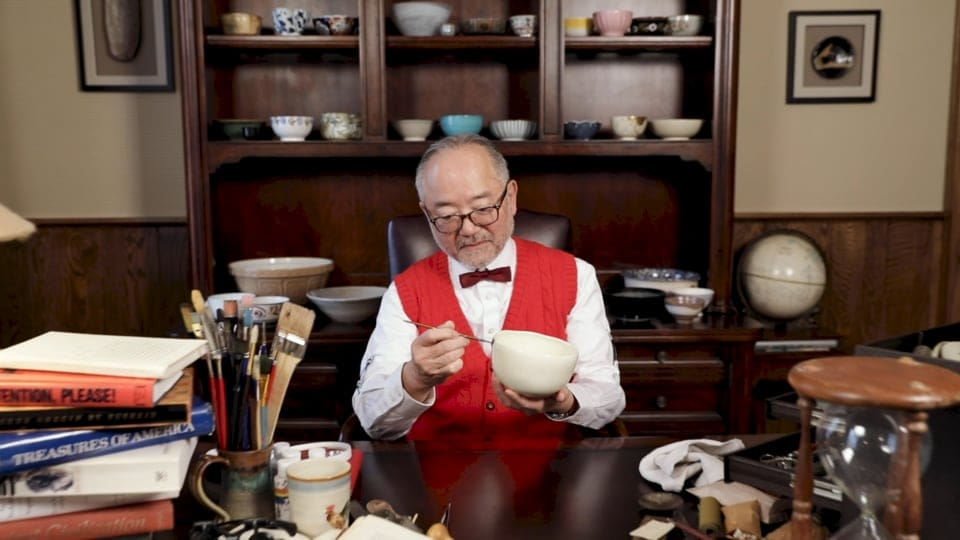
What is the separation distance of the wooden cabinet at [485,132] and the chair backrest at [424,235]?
0.54m

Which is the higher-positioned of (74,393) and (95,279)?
(74,393)

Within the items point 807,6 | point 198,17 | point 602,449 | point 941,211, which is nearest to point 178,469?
point 602,449

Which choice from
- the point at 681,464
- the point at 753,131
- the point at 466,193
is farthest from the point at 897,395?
the point at 753,131

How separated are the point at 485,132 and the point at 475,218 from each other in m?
1.18

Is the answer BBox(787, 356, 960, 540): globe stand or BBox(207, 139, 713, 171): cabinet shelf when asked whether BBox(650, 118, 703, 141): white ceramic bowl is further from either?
BBox(787, 356, 960, 540): globe stand

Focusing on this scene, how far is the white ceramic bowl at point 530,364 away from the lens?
1.32 m

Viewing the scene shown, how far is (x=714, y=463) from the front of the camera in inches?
49.6

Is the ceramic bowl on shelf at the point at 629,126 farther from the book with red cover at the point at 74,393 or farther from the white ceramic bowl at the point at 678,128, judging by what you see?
the book with red cover at the point at 74,393

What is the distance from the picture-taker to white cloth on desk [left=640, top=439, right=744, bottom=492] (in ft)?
4.05

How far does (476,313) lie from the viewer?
78.2 inches

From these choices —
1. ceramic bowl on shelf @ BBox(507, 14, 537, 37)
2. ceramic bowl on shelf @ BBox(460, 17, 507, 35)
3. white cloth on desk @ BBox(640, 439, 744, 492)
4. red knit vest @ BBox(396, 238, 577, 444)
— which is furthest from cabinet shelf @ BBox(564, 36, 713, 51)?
white cloth on desk @ BBox(640, 439, 744, 492)

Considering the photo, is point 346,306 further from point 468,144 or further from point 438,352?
point 438,352

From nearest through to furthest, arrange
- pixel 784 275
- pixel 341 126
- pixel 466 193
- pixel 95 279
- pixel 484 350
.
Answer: pixel 466 193, pixel 484 350, pixel 341 126, pixel 784 275, pixel 95 279

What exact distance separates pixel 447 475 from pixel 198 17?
194cm
